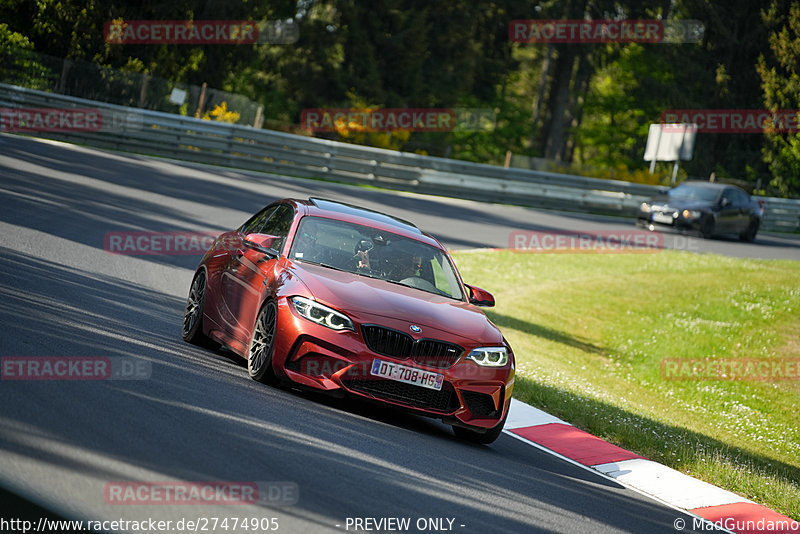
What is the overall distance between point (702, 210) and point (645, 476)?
24035mm

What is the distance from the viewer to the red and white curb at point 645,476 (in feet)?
25.5

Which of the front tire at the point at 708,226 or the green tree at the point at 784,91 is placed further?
the green tree at the point at 784,91

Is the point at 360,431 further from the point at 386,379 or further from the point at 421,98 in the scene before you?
the point at 421,98

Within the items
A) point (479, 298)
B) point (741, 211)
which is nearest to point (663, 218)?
point (741, 211)

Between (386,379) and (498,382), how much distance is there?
3.23ft

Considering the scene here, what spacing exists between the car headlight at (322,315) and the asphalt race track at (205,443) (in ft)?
2.18

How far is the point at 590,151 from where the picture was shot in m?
81.9

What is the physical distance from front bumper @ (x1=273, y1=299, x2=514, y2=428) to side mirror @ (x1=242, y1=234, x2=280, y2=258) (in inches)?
42.4

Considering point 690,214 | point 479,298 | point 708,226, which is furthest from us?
point 708,226

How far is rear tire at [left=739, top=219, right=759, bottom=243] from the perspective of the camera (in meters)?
33.5

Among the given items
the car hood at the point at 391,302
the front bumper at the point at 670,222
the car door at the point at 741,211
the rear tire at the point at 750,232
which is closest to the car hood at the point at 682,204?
the front bumper at the point at 670,222

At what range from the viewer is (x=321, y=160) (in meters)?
30.3

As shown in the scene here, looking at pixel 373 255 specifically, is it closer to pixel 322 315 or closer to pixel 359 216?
pixel 359 216

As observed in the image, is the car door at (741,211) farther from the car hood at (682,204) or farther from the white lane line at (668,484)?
the white lane line at (668,484)
